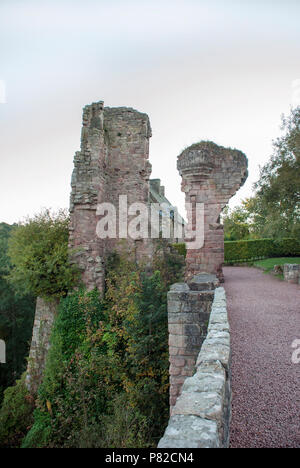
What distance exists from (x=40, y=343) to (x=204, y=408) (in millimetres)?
9297

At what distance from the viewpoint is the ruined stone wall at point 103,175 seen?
9922mm

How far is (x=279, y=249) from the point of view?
65.3 ft

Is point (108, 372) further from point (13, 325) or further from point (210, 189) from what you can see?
point (13, 325)

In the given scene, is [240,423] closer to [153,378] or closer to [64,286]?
[153,378]

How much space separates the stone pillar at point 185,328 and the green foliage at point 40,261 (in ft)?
15.8

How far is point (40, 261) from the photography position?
9.05 meters

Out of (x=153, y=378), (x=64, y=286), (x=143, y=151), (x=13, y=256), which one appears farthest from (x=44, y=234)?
(x=153, y=378)

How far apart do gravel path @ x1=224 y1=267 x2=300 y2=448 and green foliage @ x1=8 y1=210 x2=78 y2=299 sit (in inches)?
221

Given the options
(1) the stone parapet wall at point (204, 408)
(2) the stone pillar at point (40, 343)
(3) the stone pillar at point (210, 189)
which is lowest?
(2) the stone pillar at point (40, 343)
